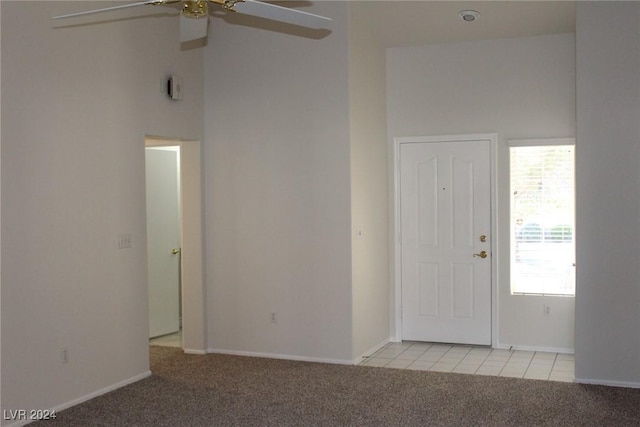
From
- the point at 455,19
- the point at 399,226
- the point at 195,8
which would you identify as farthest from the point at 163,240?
the point at 195,8

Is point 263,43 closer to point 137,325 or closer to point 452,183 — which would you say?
point 452,183

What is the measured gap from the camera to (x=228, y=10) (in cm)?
338

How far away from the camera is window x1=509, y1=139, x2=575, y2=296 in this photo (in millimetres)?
6398

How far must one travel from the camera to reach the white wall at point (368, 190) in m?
6.04

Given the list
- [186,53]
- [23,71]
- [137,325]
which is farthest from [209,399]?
[186,53]

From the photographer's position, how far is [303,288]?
6.13 metres

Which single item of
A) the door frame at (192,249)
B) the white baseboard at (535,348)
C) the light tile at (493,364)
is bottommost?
the light tile at (493,364)

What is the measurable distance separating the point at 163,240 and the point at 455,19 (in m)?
3.73

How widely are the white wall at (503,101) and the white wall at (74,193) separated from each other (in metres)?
2.35

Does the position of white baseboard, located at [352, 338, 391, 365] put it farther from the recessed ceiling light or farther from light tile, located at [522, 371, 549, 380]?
the recessed ceiling light

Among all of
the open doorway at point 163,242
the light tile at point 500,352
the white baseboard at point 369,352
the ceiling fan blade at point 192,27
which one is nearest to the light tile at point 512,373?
the light tile at point 500,352

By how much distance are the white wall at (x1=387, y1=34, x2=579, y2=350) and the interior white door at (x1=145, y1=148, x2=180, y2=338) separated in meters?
2.42

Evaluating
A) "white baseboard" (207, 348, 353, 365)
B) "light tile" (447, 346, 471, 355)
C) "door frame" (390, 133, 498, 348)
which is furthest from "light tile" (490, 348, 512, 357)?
"white baseboard" (207, 348, 353, 365)

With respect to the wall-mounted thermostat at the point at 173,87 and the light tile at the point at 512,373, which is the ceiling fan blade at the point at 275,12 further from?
the light tile at the point at 512,373
